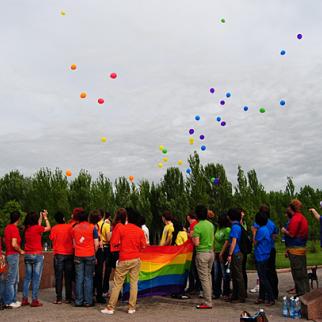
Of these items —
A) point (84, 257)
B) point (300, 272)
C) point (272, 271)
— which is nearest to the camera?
point (300, 272)

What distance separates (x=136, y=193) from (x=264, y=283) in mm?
38749

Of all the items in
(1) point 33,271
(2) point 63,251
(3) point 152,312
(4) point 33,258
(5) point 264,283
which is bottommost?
(3) point 152,312

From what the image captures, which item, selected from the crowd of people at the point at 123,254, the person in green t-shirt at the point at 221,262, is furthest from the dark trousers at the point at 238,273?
the person in green t-shirt at the point at 221,262

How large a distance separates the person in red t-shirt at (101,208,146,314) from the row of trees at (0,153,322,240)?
29445mm

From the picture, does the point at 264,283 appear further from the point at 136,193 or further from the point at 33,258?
the point at 136,193

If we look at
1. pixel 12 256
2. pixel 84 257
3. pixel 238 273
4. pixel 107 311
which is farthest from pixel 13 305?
pixel 238 273

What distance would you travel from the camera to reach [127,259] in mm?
7723

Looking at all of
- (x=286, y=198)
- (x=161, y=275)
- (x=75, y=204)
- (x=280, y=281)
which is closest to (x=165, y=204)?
(x=75, y=204)

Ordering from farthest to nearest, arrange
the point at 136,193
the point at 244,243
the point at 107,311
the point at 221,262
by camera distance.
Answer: the point at 136,193
the point at 221,262
the point at 244,243
the point at 107,311

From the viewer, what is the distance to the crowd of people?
309 inches

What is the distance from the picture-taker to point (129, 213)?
803cm

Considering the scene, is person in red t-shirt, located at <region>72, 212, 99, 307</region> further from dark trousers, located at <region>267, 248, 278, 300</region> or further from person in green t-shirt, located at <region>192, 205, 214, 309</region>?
dark trousers, located at <region>267, 248, 278, 300</region>

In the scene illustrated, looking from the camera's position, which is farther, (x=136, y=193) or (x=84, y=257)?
(x=136, y=193)

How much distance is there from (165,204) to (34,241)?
3579 cm
